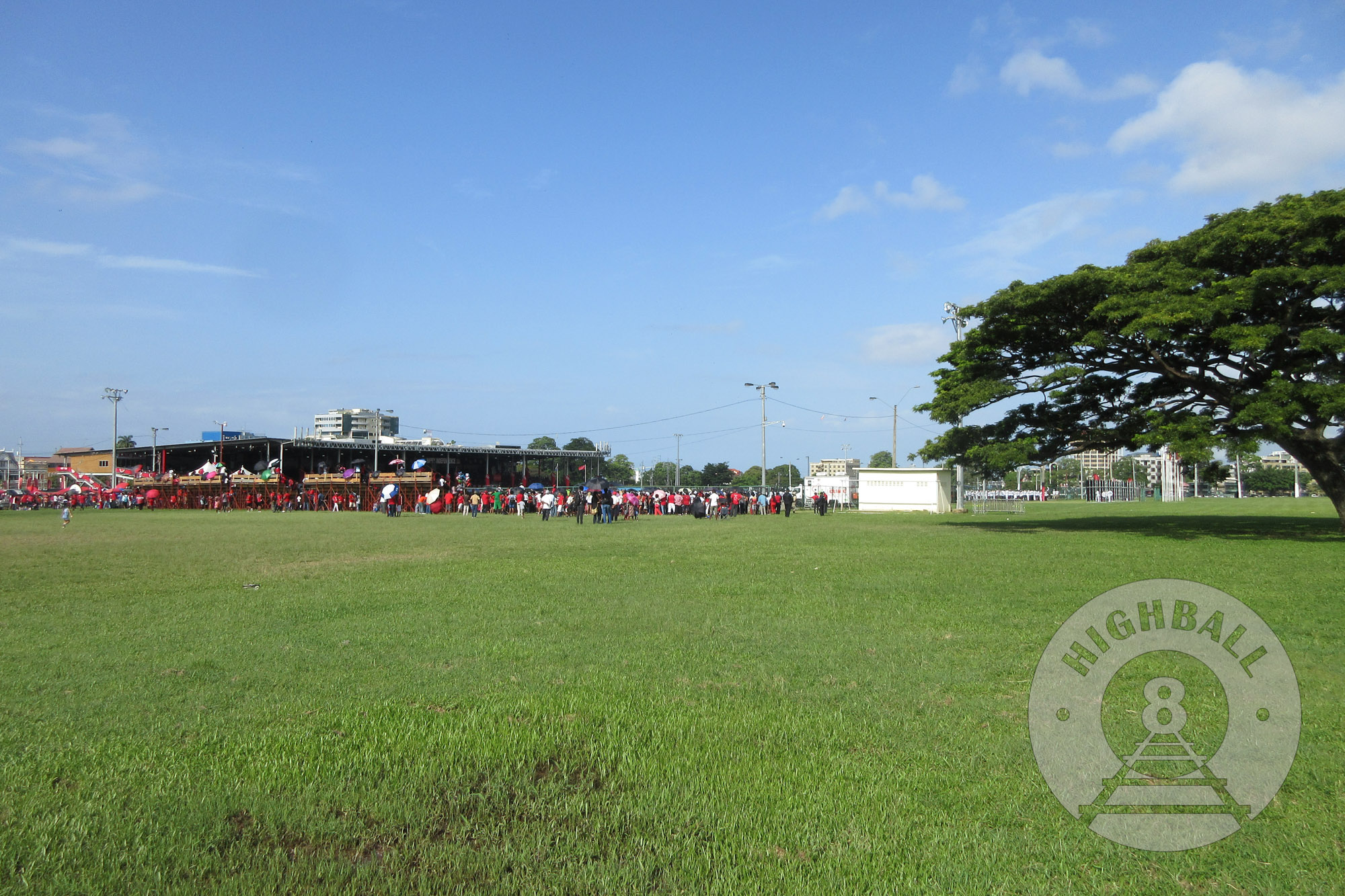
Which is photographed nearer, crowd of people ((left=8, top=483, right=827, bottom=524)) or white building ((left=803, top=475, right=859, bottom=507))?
crowd of people ((left=8, top=483, right=827, bottom=524))

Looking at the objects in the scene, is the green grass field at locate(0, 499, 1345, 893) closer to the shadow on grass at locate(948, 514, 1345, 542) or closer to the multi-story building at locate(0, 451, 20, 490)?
the shadow on grass at locate(948, 514, 1345, 542)

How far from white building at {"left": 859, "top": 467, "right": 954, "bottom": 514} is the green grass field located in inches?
1480

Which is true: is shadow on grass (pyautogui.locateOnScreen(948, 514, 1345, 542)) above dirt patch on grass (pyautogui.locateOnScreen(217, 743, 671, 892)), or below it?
below

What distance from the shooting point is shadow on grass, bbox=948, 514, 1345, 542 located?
22781mm

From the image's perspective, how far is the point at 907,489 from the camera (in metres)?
50.8

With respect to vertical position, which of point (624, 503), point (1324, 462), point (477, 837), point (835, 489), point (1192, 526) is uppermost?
point (1324, 462)

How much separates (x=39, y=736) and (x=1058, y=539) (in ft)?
76.7

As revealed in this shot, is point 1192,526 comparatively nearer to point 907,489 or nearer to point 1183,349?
point 1183,349

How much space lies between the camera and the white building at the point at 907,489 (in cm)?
4959

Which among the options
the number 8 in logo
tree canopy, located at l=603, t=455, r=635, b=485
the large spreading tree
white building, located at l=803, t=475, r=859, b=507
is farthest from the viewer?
tree canopy, located at l=603, t=455, r=635, b=485

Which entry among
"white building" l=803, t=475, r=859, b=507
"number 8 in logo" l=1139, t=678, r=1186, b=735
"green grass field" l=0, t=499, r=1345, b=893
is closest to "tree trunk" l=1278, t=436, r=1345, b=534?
"green grass field" l=0, t=499, r=1345, b=893

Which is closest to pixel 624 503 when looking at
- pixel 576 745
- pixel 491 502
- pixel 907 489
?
pixel 491 502

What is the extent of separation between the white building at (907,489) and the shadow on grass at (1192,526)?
1163 cm

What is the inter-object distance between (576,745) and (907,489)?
1894 inches
